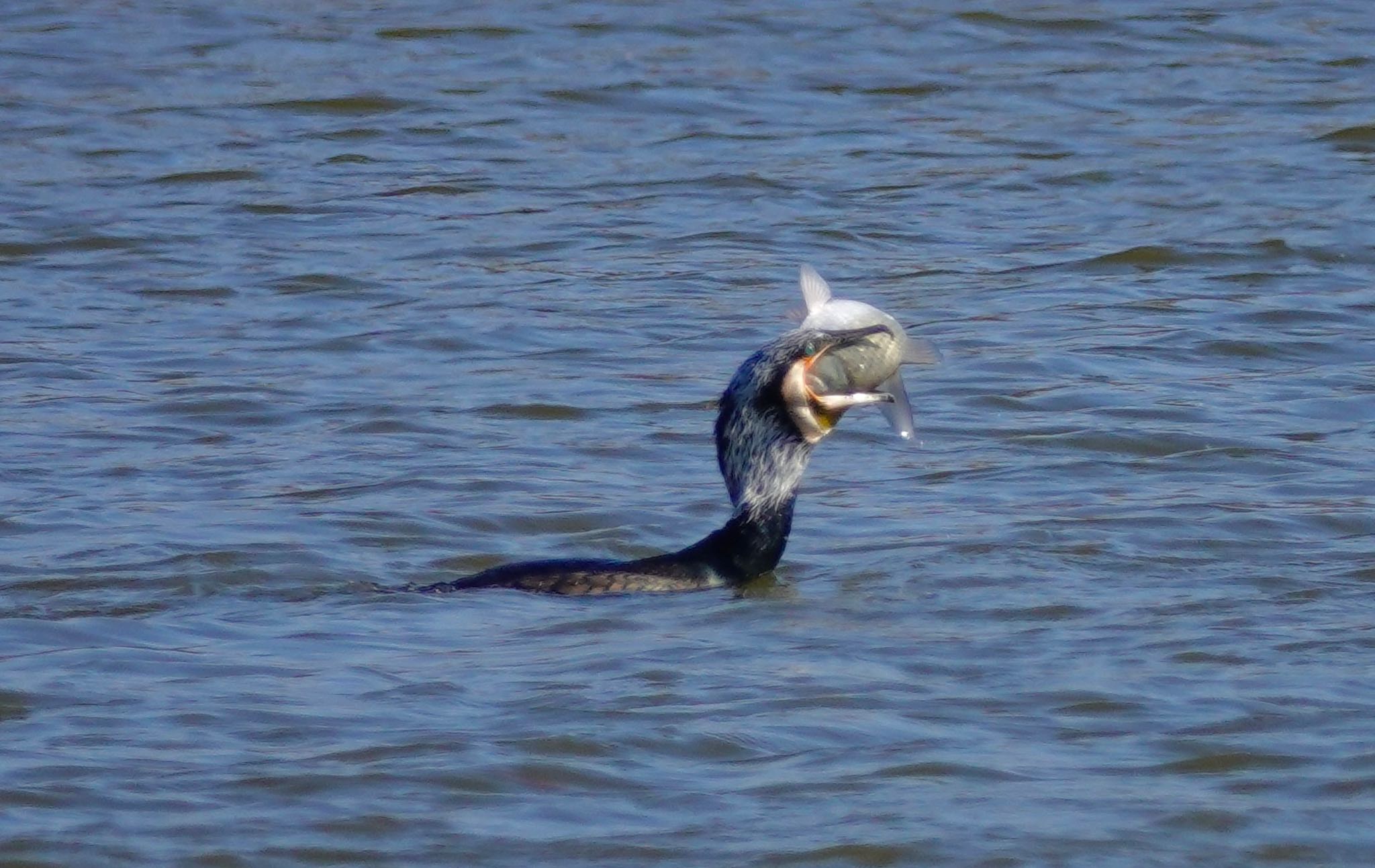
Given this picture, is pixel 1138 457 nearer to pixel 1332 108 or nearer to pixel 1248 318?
pixel 1248 318

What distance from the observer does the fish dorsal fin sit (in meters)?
8.23

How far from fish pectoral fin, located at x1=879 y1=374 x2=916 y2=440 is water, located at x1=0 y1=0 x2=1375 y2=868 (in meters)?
0.44

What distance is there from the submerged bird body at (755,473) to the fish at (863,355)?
0.09 feet

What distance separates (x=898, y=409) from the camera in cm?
824

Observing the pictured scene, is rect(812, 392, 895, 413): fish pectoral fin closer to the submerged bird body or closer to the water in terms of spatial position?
the submerged bird body

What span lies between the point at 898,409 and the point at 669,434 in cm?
229

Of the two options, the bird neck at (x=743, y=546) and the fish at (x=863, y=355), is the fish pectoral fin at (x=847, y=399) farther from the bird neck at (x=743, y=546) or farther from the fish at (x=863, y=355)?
the bird neck at (x=743, y=546)

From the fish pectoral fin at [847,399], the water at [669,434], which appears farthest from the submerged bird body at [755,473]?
the water at [669,434]

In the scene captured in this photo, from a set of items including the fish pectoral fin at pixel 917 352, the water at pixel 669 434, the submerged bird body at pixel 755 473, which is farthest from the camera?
the fish pectoral fin at pixel 917 352

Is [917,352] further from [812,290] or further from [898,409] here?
[812,290]

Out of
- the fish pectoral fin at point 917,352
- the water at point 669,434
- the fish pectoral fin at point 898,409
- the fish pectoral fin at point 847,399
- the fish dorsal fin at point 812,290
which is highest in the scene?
the fish dorsal fin at point 812,290

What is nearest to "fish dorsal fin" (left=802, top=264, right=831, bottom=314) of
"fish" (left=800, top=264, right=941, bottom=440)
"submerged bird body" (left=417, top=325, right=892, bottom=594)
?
"fish" (left=800, top=264, right=941, bottom=440)

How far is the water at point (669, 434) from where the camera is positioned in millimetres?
6145

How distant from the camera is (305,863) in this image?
5.74 metres
